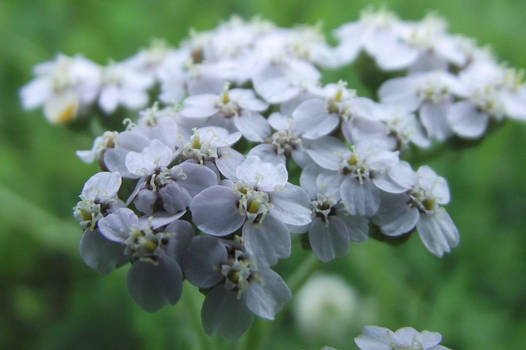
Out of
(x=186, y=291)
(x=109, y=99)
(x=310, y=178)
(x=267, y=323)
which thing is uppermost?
(x=109, y=99)

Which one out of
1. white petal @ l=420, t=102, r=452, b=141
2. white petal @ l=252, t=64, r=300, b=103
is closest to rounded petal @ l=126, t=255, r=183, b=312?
white petal @ l=252, t=64, r=300, b=103

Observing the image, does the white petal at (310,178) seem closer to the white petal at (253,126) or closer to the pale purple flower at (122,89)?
the white petal at (253,126)

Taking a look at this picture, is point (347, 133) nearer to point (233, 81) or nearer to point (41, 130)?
point (233, 81)

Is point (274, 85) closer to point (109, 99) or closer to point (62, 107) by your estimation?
point (109, 99)

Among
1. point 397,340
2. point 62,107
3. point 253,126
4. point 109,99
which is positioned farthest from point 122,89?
point 397,340

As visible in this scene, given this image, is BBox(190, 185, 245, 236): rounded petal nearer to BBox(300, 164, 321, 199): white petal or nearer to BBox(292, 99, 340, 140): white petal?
BBox(300, 164, 321, 199): white petal
